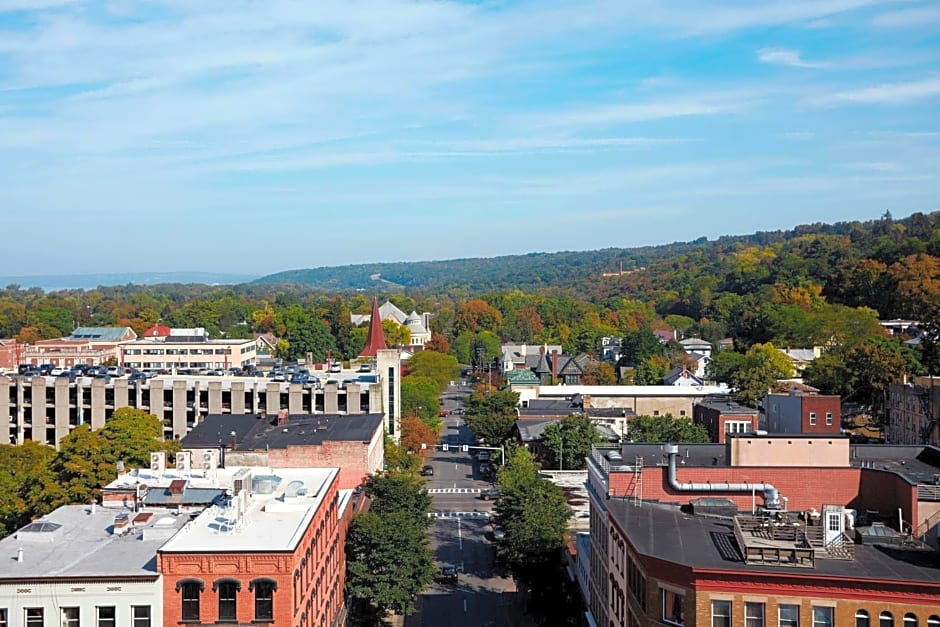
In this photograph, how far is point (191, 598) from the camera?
3284 centimetres

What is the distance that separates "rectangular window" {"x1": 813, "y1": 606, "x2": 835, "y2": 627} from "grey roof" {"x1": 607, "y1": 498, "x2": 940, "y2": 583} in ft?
3.00

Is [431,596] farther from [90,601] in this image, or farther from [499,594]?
[90,601]

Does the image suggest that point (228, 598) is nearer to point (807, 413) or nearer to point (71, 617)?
point (71, 617)

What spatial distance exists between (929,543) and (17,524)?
1790 inches

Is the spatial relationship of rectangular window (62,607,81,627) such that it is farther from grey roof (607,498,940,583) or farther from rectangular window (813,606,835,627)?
rectangular window (813,606,835,627)

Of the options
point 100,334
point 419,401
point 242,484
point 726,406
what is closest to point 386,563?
point 242,484

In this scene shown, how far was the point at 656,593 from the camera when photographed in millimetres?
28891

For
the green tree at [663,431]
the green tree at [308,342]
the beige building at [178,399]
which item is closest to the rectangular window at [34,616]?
the beige building at [178,399]

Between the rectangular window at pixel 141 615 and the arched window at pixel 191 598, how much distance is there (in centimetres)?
109

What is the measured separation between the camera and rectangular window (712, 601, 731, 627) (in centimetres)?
2711

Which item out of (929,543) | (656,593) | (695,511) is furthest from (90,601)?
(929,543)

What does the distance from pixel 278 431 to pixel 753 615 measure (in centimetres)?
4399

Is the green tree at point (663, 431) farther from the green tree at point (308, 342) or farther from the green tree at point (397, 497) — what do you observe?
the green tree at point (308, 342)

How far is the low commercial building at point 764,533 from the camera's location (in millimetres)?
26719
